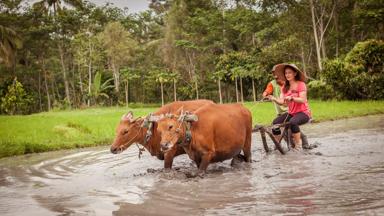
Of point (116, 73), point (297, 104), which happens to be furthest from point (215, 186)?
point (116, 73)

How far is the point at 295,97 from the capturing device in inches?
356

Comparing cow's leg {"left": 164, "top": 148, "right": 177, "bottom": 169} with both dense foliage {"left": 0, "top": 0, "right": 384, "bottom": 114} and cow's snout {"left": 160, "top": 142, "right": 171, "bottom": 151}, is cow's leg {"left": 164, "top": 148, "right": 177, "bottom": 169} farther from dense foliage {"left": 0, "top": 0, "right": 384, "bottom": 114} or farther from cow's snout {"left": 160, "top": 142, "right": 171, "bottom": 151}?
dense foliage {"left": 0, "top": 0, "right": 384, "bottom": 114}

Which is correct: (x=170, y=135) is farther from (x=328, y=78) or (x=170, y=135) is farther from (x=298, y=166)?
(x=328, y=78)

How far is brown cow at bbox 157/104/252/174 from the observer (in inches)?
271

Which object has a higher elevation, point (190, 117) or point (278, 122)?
point (190, 117)

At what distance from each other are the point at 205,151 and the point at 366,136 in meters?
5.67

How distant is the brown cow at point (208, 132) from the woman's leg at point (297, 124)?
129cm

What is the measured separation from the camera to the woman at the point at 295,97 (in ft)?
29.7

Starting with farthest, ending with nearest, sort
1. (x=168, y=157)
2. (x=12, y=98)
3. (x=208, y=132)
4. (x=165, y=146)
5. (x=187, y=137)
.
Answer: (x=12, y=98)
(x=168, y=157)
(x=208, y=132)
(x=187, y=137)
(x=165, y=146)

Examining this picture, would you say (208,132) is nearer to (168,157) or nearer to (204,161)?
(204,161)

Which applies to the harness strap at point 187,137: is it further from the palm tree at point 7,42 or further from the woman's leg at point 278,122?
the palm tree at point 7,42

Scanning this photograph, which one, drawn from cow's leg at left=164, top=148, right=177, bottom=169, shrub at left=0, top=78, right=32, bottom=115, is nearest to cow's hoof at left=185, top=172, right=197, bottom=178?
cow's leg at left=164, top=148, right=177, bottom=169

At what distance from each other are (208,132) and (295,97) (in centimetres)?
249

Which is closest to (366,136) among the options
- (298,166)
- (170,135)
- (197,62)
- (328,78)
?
(298,166)
